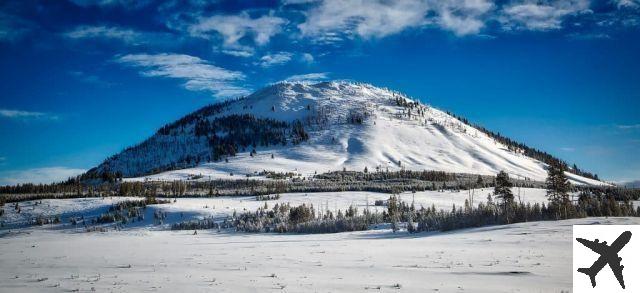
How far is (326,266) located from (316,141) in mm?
97469

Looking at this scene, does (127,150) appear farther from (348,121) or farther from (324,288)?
(324,288)

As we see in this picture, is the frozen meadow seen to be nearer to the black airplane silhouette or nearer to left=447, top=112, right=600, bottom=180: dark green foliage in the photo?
the black airplane silhouette

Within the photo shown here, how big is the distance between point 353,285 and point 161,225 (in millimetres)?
22185

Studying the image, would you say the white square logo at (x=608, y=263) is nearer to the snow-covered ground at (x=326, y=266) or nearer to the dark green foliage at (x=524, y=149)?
the snow-covered ground at (x=326, y=266)

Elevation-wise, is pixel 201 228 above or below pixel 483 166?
below

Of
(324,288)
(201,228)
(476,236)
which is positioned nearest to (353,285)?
(324,288)

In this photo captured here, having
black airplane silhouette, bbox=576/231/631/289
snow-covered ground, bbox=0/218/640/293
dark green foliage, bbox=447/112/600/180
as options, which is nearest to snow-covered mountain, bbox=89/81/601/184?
dark green foliage, bbox=447/112/600/180

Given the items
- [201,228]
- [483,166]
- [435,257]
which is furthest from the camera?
[483,166]

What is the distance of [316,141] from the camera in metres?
109

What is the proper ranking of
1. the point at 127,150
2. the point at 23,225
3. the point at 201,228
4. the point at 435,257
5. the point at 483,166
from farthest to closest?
the point at 127,150, the point at 483,166, the point at 23,225, the point at 201,228, the point at 435,257

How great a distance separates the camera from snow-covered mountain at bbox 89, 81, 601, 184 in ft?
298

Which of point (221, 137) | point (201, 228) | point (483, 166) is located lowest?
point (201, 228)

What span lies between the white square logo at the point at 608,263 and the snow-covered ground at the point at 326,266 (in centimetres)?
31

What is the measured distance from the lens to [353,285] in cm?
862
